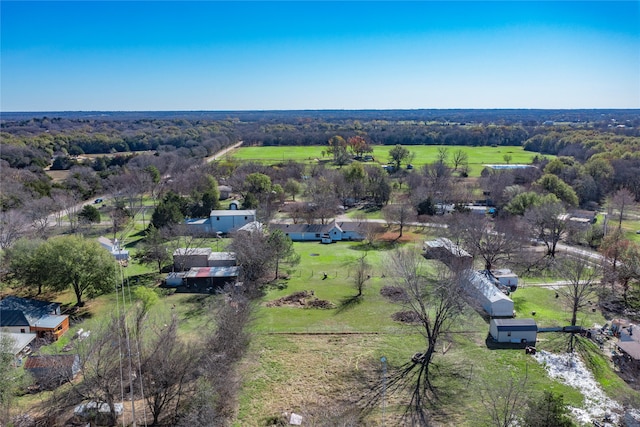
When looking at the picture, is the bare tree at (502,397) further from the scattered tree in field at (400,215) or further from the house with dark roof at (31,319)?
the scattered tree in field at (400,215)

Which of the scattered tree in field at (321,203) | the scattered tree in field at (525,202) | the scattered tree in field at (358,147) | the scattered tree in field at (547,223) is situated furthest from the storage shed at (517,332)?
the scattered tree in field at (358,147)

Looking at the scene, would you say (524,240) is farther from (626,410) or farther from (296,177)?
(296,177)

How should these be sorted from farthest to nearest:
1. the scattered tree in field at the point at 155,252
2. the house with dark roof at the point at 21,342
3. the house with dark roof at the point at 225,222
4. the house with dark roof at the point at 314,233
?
the house with dark roof at the point at 225,222 → the house with dark roof at the point at 314,233 → the scattered tree in field at the point at 155,252 → the house with dark roof at the point at 21,342

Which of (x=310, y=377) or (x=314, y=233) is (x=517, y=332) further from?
(x=314, y=233)

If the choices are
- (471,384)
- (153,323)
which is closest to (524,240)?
(471,384)

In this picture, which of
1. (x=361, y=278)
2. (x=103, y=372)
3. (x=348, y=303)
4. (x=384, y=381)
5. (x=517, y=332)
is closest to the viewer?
(x=103, y=372)

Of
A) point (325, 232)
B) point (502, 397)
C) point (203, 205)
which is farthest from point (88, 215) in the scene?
point (502, 397)
